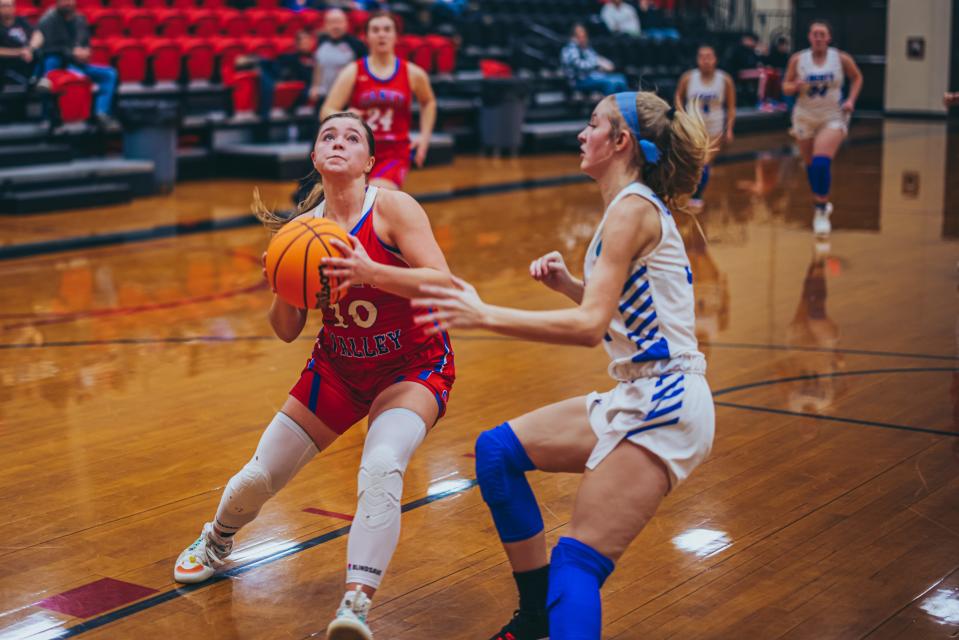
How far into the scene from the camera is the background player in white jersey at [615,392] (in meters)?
2.62

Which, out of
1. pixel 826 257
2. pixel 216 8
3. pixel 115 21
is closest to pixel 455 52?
pixel 216 8

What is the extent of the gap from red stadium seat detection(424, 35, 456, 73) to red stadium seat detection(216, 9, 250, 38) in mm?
2360

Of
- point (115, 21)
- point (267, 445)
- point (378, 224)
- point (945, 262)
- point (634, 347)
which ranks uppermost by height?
point (115, 21)

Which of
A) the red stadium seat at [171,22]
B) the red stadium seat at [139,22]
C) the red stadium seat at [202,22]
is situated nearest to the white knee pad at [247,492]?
the red stadium seat at [139,22]

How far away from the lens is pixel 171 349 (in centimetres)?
623

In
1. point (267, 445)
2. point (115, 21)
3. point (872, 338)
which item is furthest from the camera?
point (115, 21)

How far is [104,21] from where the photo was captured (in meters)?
13.5

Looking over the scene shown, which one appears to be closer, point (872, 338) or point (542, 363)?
point (542, 363)

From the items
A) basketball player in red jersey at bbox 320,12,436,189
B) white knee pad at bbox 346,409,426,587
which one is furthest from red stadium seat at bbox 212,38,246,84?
white knee pad at bbox 346,409,426,587

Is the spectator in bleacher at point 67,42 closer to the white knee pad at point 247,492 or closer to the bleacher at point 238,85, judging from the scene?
the bleacher at point 238,85

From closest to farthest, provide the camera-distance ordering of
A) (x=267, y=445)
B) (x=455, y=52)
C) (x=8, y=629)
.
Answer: (x=8, y=629) → (x=267, y=445) → (x=455, y=52)

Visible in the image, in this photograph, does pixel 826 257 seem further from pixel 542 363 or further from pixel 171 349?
pixel 171 349

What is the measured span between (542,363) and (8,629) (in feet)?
10.8

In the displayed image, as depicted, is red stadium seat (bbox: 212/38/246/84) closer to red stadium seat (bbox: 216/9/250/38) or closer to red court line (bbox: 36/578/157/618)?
red stadium seat (bbox: 216/9/250/38)
